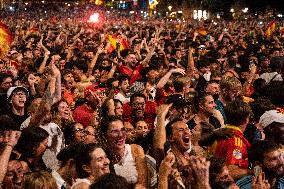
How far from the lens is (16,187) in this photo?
4.55 m

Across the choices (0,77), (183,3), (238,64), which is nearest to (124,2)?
(183,3)

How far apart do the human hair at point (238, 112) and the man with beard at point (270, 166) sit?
3.04 ft

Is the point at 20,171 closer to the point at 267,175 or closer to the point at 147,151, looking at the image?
the point at 147,151

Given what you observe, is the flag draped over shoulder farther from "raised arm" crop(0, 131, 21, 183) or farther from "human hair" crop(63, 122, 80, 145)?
"raised arm" crop(0, 131, 21, 183)

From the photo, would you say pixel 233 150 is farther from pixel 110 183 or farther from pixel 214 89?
pixel 214 89

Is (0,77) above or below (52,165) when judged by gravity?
above

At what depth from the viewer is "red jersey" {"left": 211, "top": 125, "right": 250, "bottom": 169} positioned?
4945 mm

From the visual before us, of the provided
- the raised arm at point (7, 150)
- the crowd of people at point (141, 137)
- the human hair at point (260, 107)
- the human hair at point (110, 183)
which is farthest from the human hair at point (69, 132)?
the human hair at point (110, 183)

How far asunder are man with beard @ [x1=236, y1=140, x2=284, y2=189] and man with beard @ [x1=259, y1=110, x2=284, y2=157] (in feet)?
2.21

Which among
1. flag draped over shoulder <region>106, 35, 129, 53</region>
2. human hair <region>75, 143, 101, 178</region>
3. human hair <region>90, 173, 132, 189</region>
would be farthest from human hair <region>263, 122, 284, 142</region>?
flag draped over shoulder <region>106, 35, 129, 53</region>

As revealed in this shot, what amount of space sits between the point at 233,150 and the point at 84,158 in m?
1.32

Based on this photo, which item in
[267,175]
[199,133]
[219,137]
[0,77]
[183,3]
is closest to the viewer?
[267,175]

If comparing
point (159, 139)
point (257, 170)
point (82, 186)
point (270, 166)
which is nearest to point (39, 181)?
point (82, 186)

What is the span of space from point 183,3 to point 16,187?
5777 cm
